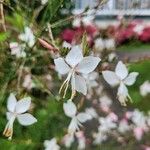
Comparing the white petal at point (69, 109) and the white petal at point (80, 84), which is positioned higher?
the white petal at point (69, 109)

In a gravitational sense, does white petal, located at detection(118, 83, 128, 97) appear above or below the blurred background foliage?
below

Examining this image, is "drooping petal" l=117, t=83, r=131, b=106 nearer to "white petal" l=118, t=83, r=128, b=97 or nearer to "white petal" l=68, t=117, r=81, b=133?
"white petal" l=118, t=83, r=128, b=97

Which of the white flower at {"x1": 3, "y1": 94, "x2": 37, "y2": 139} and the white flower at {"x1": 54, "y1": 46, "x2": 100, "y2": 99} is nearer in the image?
the white flower at {"x1": 54, "y1": 46, "x2": 100, "y2": 99}

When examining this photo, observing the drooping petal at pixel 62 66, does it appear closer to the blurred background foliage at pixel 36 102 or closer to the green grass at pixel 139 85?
→ the blurred background foliage at pixel 36 102

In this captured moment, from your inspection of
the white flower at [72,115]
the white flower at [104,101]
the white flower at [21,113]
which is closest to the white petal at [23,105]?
the white flower at [21,113]

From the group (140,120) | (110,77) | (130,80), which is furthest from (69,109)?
(140,120)

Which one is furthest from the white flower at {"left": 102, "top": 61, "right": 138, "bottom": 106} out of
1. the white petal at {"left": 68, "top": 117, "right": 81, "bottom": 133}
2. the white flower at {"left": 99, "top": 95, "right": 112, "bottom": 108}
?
the white flower at {"left": 99, "top": 95, "right": 112, "bottom": 108}

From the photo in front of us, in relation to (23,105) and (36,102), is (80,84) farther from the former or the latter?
(36,102)

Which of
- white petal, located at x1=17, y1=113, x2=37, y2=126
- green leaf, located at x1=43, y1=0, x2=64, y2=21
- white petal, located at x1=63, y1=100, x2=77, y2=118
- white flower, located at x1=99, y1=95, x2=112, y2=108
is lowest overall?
white petal, located at x1=17, y1=113, x2=37, y2=126
